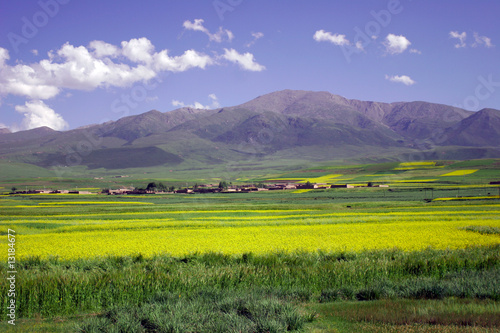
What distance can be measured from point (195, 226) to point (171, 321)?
21350mm

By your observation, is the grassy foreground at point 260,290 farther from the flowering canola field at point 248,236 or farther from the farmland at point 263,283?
the flowering canola field at point 248,236

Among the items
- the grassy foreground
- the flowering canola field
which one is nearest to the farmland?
the grassy foreground

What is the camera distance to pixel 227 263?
15.9 metres

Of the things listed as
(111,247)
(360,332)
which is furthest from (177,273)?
(111,247)

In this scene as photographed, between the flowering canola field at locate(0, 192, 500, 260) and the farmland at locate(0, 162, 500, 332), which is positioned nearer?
the farmland at locate(0, 162, 500, 332)

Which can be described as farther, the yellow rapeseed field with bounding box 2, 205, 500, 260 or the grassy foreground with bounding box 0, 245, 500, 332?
the yellow rapeseed field with bounding box 2, 205, 500, 260

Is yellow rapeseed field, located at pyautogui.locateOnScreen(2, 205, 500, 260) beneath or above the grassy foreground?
beneath

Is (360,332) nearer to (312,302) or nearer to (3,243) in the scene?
(312,302)

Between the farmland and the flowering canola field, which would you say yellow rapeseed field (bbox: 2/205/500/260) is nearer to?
the flowering canola field

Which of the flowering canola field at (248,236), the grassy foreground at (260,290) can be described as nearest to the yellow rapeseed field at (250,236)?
the flowering canola field at (248,236)

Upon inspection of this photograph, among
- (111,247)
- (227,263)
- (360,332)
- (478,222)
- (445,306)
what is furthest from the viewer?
(478,222)

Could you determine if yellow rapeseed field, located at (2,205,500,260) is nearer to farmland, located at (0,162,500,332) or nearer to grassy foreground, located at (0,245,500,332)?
farmland, located at (0,162,500,332)

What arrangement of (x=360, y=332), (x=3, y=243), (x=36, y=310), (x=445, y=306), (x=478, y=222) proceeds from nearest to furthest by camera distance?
(x=360, y=332) → (x=445, y=306) → (x=36, y=310) → (x=3, y=243) → (x=478, y=222)

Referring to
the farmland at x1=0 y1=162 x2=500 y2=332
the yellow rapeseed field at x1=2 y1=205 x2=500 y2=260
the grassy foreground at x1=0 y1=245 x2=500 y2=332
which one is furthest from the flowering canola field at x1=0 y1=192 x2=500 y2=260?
the grassy foreground at x1=0 y1=245 x2=500 y2=332
